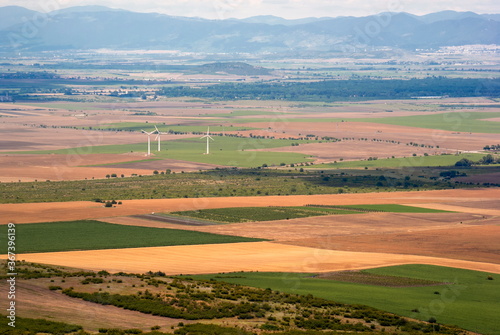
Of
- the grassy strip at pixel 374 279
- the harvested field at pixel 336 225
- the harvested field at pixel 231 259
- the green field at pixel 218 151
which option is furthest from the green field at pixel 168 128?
the grassy strip at pixel 374 279

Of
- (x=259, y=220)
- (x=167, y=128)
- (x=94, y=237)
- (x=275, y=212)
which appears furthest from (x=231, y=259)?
(x=167, y=128)

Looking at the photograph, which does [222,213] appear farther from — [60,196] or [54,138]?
[54,138]

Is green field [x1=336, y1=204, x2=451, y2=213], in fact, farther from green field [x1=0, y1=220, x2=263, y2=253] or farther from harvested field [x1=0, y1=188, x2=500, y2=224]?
green field [x1=0, y1=220, x2=263, y2=253]

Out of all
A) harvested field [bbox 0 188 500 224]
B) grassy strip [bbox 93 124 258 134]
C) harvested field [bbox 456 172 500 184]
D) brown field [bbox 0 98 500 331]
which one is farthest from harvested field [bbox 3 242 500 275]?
grassy strip [bbox 93 124 258 134]

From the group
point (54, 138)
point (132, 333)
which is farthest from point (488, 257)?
point (54, 138)

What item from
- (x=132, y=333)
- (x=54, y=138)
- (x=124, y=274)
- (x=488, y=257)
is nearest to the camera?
(x=132, y=333)

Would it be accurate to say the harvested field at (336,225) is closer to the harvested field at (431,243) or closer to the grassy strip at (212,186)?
the harvested field at (431,243)
